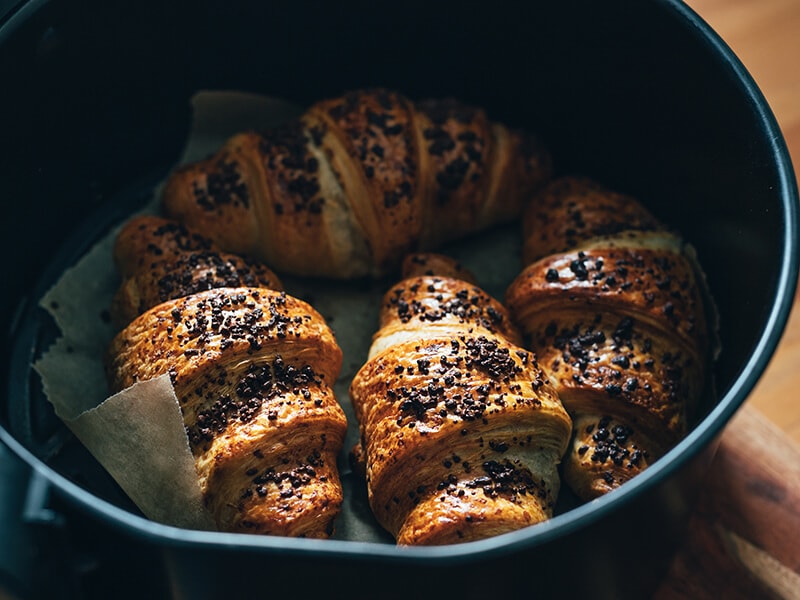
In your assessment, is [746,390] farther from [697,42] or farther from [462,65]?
[462,65]

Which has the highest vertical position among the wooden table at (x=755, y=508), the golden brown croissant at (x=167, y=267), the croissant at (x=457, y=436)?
the golden brown croissant at (x=167, y=267)

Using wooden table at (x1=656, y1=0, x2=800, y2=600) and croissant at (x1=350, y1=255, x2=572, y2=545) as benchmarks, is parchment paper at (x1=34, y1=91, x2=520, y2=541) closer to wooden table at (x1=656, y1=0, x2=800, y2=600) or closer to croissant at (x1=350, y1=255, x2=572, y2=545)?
croissant at (x1=350, y1=255, x2=572, y2=545)

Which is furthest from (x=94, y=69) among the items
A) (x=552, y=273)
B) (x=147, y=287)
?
(x=552, y=273)

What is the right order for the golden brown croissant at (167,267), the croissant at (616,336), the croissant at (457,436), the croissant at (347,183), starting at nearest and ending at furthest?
the croissant at (457,436) → the croissant at (616,336) → the golden brown croissant at (167,267) → the croissant at (347,183)

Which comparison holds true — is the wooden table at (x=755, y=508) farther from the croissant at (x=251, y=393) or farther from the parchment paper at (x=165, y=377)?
the croissant at (x=251, y=393)

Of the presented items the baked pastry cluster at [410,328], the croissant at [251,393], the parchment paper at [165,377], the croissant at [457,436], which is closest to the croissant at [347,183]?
the baked pastry cluster at [410,328]

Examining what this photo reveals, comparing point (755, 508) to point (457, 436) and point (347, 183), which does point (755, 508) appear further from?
point (347, 183)
